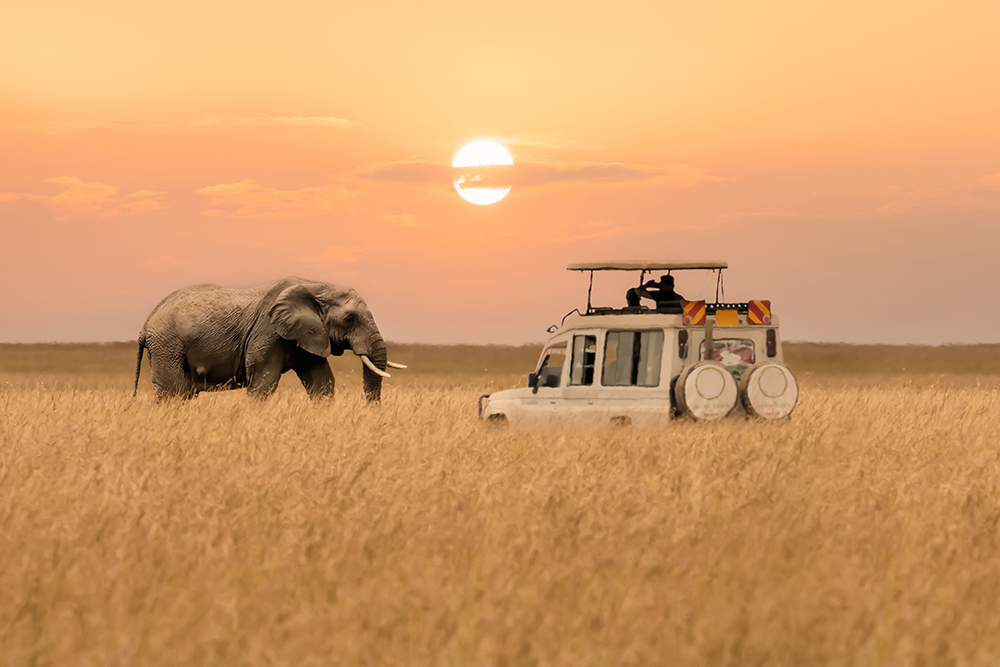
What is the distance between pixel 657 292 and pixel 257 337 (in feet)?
27.5

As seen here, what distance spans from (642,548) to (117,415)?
9.26 metres

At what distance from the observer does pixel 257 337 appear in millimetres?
18625

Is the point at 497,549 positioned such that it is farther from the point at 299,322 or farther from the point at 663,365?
the point at 299,322

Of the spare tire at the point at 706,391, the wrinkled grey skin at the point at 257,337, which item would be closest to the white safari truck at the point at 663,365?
the spare tire at the point at 706,391

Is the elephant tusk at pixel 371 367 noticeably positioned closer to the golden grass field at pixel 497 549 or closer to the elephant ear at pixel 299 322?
the elephant ear at pixel 299 322

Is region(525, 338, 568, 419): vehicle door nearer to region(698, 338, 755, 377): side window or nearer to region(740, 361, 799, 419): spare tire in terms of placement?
region(698, 338, 755, 377): side window

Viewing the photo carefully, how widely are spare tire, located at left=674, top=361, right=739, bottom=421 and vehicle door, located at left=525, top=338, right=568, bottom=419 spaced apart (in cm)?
152

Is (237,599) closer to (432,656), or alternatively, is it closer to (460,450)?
(432,656)

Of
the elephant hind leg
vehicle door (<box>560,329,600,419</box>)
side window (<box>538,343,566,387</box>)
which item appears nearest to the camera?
vehicle door (<box>560,329,600,419</box>)

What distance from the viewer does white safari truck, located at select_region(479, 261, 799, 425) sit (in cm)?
1128

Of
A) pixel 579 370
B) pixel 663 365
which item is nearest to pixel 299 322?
pixel 579 370

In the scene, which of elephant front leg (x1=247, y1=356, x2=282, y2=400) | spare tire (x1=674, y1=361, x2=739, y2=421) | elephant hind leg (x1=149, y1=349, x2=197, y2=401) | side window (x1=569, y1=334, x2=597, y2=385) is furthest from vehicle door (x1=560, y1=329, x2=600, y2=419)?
elephant hind leg (x1=149, y1=349, x2=197, y2=401)

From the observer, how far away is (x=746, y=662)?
4500mm

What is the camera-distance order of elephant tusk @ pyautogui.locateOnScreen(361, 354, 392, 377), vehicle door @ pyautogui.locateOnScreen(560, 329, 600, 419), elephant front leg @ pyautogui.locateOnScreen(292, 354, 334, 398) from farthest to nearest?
1. elephant front leg @ pyautogui.locateOnScreen(292, 354, 334, 398)
2. elephant tusk @ pyautogui.locateOnScreen(361, 354, 392, 377)
3. vehicle door @ pyautogui.locateOnScreen(560, 329, 600, 419)
